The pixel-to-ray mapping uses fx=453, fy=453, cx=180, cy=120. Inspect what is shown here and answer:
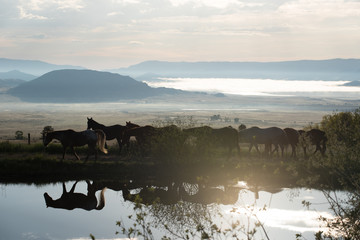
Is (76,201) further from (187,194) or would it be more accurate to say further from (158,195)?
(187,194)

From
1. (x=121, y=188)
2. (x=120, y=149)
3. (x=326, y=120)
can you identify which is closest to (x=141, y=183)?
(x=121, y=188)

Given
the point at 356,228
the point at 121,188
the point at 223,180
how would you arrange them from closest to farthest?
1. the point at 356,228
2. the point at 121,188
3. the point at 223,180

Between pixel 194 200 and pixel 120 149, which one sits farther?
pixel 120 149

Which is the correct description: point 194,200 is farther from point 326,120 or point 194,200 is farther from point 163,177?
point 326,120

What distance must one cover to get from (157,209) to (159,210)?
23.2 inches

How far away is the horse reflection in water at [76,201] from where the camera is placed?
56.2 ft

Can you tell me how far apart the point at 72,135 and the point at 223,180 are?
815 centimetres

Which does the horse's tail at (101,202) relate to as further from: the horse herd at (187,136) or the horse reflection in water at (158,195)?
the horse herd at (187,136)

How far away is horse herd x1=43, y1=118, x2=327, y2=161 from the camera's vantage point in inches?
931

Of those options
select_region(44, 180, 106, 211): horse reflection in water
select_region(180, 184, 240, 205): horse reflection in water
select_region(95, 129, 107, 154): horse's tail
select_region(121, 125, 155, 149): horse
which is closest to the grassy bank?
select_region(95, 129, 107, 154): horse's tail

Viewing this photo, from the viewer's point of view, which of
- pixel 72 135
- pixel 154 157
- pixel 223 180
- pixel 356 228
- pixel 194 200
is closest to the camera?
pixel 356 228

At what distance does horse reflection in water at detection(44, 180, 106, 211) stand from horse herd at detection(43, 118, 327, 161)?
4595 mm

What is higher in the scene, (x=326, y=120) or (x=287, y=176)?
(x=326, y=120)

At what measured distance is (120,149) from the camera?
2669cm
